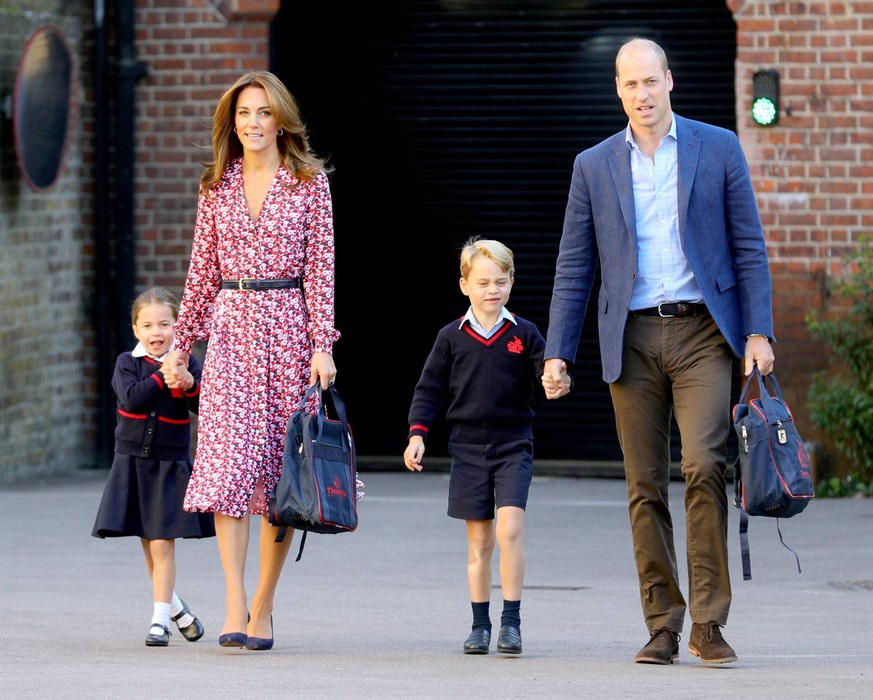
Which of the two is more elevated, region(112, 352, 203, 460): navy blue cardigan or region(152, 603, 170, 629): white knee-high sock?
region(112, 352, 203, 460): navy blue cardigan

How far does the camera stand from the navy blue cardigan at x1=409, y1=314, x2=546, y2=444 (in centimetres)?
633

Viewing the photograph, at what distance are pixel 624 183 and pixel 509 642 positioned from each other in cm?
165

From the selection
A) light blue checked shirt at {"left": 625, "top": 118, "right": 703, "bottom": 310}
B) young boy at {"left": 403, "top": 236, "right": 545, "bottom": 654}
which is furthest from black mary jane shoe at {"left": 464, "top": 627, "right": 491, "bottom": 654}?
light blue checked shirt at {"left": 625, "top": 118, "right": 703, "bottom": 310}

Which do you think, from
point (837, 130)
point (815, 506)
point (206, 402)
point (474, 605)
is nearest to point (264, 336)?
point (206, 402)

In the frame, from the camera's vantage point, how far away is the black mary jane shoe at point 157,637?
638 cm

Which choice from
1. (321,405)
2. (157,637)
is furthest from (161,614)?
(321,405)

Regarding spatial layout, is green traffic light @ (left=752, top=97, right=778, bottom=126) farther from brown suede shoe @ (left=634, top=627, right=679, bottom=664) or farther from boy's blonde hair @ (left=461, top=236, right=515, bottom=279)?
brown suede shoe @ (left=634, top=627, right=679, bottom=664)

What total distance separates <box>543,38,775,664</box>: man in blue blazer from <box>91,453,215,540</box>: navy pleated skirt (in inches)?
60.5

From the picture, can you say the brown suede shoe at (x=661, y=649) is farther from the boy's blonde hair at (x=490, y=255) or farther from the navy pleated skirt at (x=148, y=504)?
the navy pleated skirt at (x=148, y=504)

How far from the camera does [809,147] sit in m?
11.0

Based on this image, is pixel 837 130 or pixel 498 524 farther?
pixel 837 130

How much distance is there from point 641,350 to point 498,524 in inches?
33.5

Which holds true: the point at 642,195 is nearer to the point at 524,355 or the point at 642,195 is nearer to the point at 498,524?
the point at 524,355

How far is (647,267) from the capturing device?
5863mm
